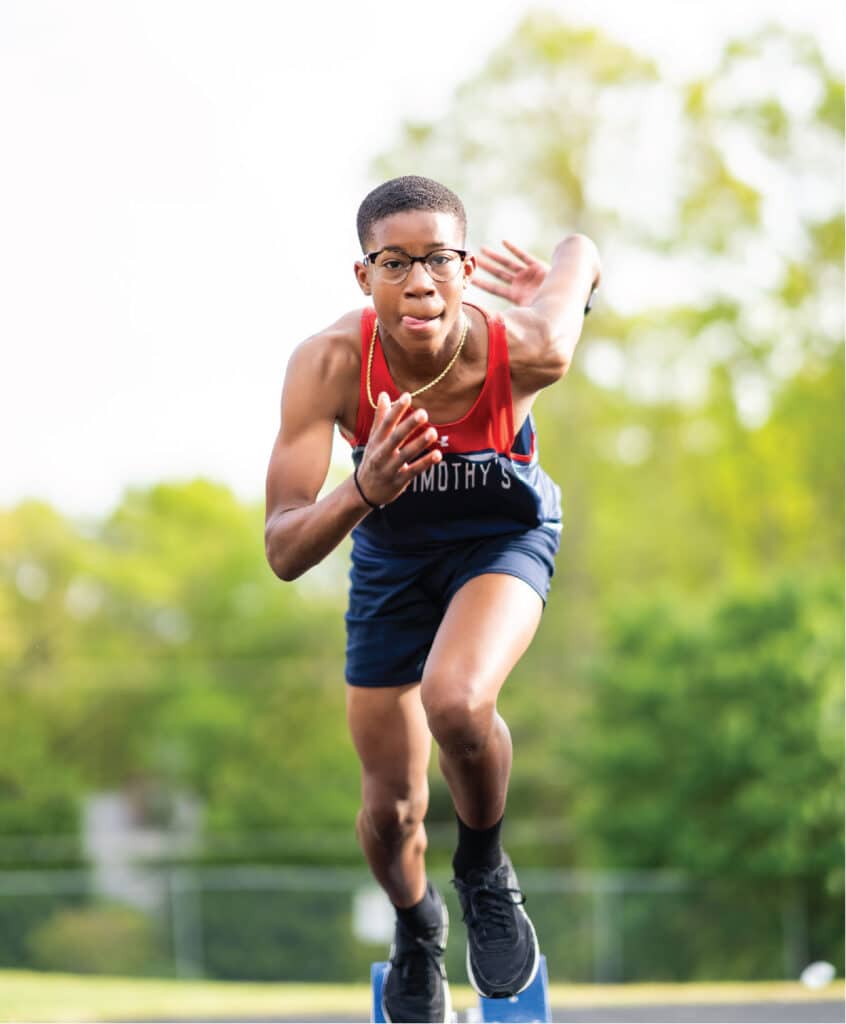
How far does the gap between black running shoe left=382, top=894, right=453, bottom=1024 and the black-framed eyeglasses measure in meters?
2.34

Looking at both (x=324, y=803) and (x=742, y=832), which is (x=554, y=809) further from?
(x=742, y=832)

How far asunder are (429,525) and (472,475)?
257 mm

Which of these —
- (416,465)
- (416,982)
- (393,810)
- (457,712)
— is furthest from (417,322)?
(416,982)

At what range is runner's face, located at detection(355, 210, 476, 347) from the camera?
13.6ft

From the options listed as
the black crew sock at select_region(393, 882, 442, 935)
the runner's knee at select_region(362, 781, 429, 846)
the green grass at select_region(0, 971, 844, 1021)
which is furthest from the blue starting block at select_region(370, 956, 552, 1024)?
the green grass at select_region(0, 971, 844, 1021)

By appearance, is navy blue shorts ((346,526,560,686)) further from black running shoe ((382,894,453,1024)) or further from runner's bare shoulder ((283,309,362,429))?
black running shoe ((382,894,453,1024))

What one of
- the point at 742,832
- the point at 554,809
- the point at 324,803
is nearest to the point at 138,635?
the point at 324,803

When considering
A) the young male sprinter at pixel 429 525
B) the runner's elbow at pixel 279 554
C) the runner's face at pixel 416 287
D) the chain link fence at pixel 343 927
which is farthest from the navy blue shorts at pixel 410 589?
the chain link fence at pixel 343 927

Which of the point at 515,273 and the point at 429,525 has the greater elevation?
the point at 515,273

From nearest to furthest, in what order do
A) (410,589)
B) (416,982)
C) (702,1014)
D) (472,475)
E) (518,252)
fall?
1. (472,475)
2. (410,589)
3. (416,982)
4. (518,252)
5. (702,1014)

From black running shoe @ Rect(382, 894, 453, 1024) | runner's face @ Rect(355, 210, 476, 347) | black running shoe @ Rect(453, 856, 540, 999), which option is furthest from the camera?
black running shoe @ Rect(382, 894, 453, 1024)

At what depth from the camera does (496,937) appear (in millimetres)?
4629

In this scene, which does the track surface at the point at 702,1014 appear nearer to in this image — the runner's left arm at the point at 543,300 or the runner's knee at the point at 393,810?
the runner's knee at the point at 393,810

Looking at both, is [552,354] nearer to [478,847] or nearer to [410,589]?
[410,589]
